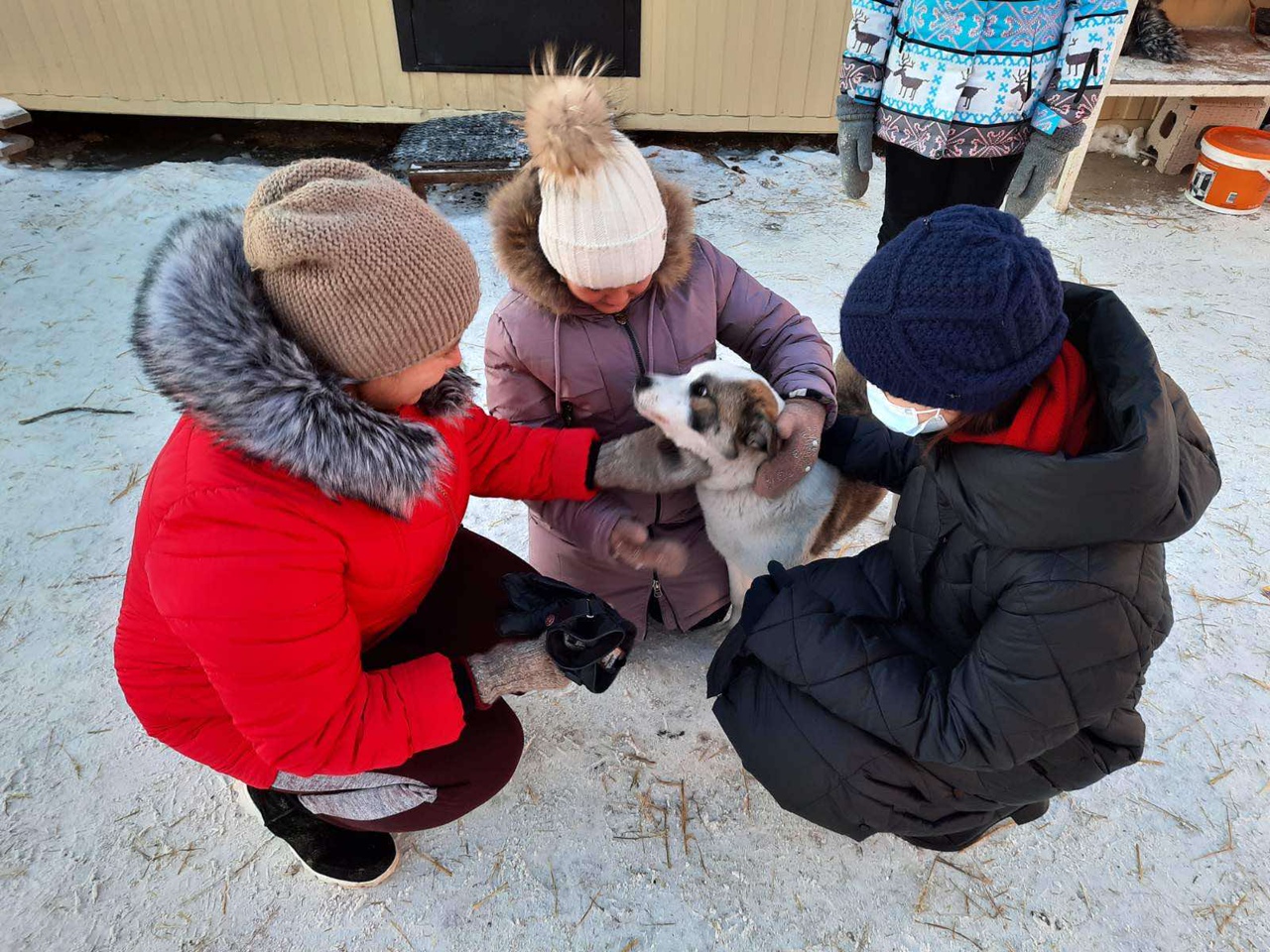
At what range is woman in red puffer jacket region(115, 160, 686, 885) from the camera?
140cm

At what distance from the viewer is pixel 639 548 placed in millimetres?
2275

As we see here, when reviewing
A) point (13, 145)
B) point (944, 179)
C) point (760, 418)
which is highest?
point (944, 179)

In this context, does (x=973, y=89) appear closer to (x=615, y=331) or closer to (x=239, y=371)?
(x=615, y=331)

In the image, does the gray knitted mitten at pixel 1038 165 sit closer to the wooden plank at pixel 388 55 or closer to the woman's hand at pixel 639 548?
the woman's hand at pixel 639 548

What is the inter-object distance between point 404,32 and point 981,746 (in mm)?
6497

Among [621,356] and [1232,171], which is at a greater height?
[621,356]

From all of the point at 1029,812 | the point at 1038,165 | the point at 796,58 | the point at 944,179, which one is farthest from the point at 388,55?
the point at 1029,812

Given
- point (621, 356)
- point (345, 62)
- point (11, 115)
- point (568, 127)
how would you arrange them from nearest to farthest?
1. point (568, 127)
2. point (621, 356)
3. point (11, 115)
4. point (345, 62)

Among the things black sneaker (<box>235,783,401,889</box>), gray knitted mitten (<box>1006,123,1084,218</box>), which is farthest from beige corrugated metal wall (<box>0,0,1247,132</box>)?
black sneaker (<box>235,783,401,889</box>)

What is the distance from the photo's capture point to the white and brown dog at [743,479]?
2379 millimetres

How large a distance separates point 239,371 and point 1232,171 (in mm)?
6806

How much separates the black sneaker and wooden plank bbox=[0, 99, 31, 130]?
21.8ft

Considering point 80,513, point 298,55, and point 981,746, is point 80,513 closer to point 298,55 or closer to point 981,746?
point 981,746

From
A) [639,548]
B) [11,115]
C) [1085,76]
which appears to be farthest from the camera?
[11,115]
